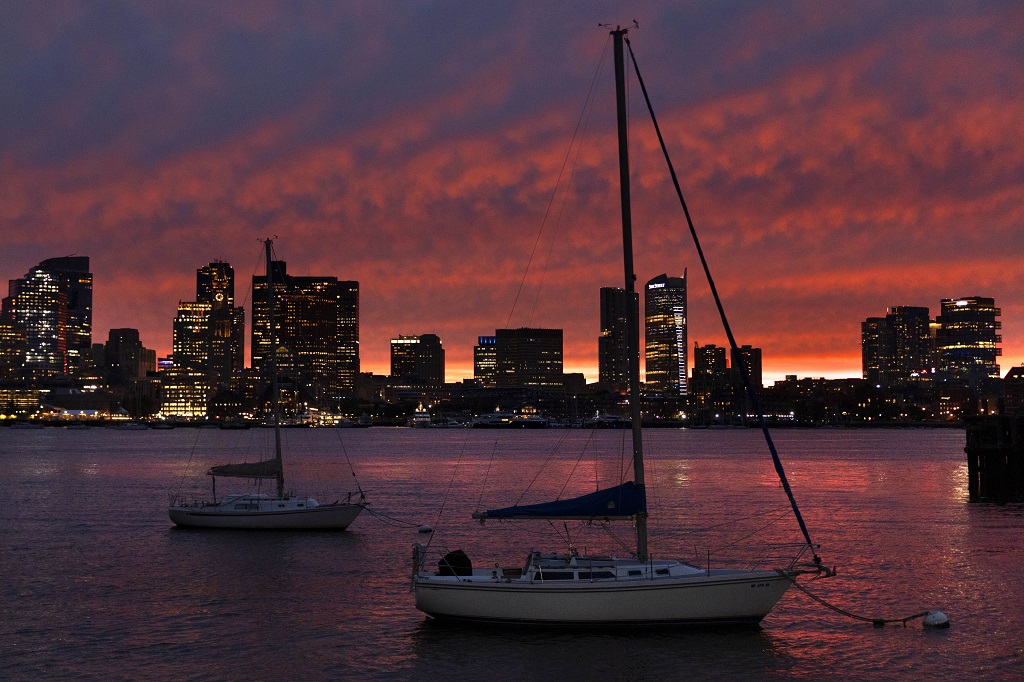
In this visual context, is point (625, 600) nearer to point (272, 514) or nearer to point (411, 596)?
point (411, 596)

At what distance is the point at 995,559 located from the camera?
4459 cm

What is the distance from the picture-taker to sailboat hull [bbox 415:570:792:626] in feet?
88.5

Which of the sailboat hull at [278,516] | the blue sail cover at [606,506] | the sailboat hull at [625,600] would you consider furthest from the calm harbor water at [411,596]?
the blue sail cover at [606,506]

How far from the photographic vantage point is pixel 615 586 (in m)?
26.9

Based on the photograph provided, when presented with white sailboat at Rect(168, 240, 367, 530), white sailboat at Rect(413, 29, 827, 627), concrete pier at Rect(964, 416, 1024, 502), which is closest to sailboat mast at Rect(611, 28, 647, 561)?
white sailboat at Rect(413, 29, 827, 627)

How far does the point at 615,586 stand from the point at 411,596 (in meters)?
11.2

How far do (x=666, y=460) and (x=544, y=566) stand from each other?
116m

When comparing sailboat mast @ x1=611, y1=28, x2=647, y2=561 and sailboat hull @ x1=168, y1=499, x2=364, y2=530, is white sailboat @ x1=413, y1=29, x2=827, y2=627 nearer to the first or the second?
sailboat mast @ x1=611, y1=28, x2=647, y2=561

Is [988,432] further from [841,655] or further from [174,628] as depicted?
[174,628]

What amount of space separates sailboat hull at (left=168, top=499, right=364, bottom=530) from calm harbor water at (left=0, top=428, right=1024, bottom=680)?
583 mm

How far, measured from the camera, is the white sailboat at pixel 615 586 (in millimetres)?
27047

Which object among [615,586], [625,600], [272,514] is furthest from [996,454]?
[615,586]

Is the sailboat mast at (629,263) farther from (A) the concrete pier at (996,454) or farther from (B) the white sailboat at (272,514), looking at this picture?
(A) the concrete pier at (996,454)

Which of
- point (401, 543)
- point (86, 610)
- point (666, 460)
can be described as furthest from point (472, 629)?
point (666, 460)
